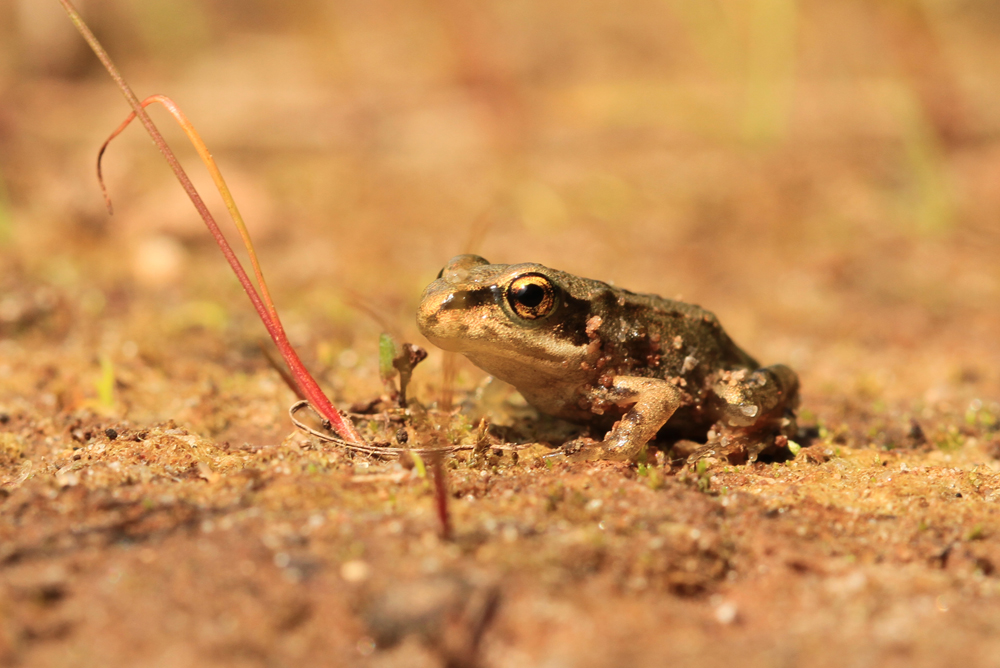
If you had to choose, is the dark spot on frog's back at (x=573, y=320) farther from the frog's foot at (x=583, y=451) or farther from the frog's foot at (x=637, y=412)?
the frog's foot at (x=583, y=451)

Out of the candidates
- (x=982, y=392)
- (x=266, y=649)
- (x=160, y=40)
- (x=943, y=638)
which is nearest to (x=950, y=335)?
(x=982, y=392)

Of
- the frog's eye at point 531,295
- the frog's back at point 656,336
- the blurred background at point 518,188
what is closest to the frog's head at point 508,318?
the frog's eye at point 531,295

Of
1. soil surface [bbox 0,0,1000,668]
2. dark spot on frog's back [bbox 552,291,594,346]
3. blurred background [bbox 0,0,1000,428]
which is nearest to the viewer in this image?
soil surface [bbox 0,0,1000,668]

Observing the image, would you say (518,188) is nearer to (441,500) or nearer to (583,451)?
(583,451)

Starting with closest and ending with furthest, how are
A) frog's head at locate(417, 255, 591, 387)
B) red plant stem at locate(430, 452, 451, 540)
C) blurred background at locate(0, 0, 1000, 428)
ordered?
red plant stem at locate(430, 452, 451, 540) → frog's head at locate(417, 255, 591, 387) → blurred background at locate(0, 0, 1000, 428)

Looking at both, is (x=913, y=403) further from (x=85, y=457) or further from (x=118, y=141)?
(x=118, y=141)

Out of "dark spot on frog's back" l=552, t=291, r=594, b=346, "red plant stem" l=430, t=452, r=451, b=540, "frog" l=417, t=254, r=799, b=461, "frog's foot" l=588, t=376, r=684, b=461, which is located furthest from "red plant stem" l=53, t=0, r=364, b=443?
"frog's foot" l=588, t=376, r=684, b=461

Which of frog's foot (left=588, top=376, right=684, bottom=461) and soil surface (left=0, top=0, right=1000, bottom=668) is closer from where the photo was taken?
soil surface (left=0, top=0, right=1000, bottom=668)

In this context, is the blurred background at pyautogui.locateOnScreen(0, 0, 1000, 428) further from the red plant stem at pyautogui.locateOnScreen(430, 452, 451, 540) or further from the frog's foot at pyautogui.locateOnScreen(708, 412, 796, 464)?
the red plant stem at pyautogui.locateOnScreen(430, 452, 451, 540)
